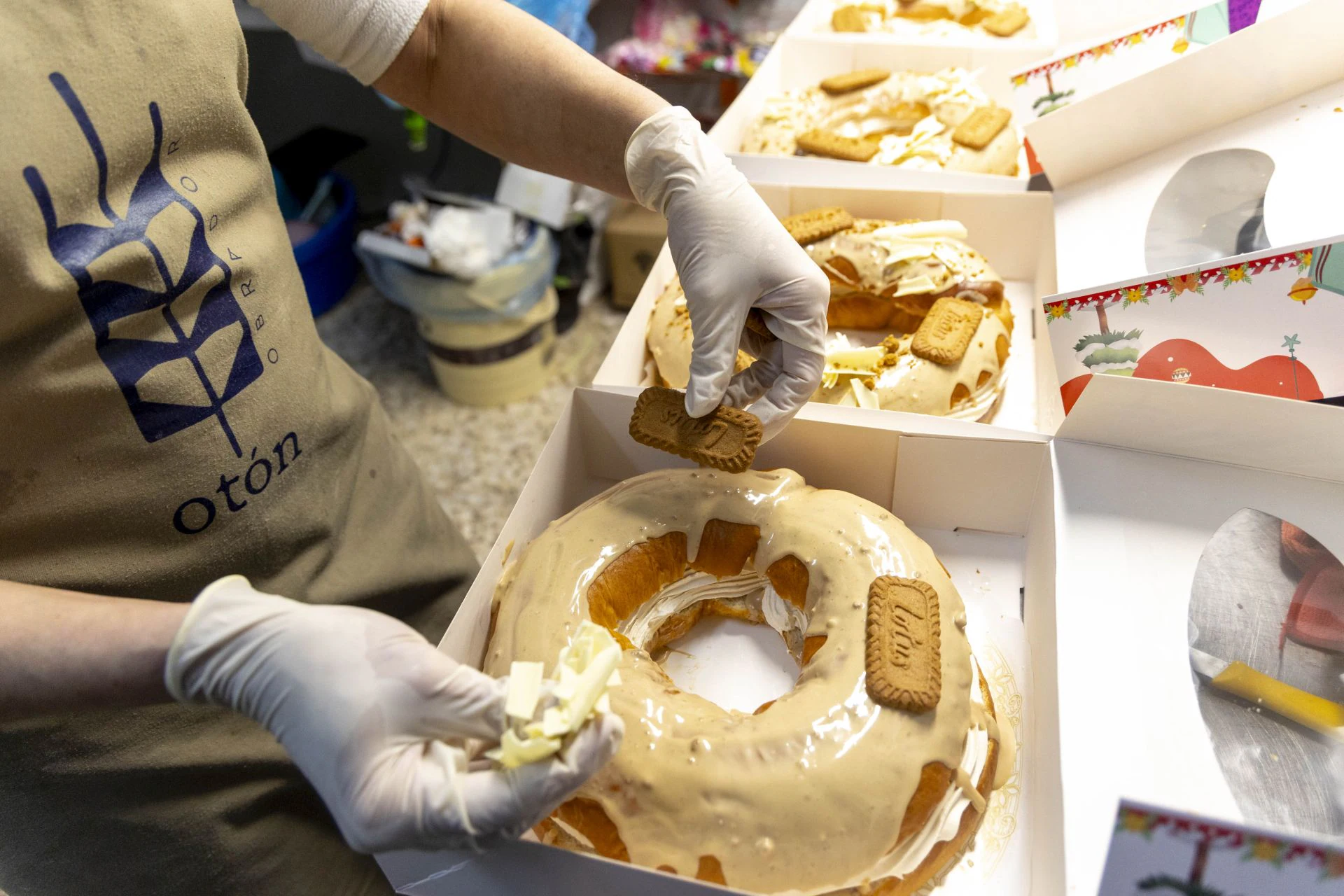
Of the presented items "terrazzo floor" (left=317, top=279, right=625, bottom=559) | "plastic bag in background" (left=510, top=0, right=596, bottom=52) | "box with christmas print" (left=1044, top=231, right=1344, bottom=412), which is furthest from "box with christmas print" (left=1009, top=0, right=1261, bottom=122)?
"terrazzo floor" (left=317, top=279, right=625, bottom=559)

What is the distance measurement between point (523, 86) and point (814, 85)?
1660 mm

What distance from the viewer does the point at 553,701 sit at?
896mm

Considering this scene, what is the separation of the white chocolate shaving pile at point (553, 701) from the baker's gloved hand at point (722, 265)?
1.84ft

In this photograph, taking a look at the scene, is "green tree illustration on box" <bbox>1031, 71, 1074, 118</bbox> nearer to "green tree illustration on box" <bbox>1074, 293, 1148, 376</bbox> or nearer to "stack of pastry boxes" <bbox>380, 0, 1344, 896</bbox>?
"stack of pastry boxes" <bbox>380, 0, 1344, 896</bbox>

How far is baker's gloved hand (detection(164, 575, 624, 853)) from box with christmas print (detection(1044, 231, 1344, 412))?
1100 millimetres

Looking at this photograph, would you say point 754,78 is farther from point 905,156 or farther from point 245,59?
point 245,59

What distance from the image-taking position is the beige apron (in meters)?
0.99

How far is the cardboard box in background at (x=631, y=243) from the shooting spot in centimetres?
374

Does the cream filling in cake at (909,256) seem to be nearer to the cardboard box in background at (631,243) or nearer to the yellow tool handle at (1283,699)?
the yellow tool handle at (1283,699)

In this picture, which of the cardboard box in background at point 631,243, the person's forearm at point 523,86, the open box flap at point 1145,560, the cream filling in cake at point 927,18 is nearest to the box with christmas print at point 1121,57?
the cream filling in cake at point 927,18

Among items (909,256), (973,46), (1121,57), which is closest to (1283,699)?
(909,256)

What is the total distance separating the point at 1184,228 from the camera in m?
1.66

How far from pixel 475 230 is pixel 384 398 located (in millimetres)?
896

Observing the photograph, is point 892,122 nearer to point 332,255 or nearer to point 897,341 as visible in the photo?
point 897,341
